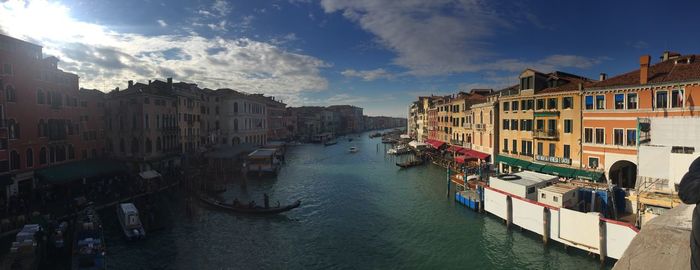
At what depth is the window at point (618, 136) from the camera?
27469mm

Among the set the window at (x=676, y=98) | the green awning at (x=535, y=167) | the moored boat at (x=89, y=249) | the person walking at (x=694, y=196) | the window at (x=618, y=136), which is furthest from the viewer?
the green awning at (x=535, y=167)

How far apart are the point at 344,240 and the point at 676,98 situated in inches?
974

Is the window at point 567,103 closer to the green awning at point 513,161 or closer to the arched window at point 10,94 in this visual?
the green awning at point 513,161

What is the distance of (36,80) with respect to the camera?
28.7 m

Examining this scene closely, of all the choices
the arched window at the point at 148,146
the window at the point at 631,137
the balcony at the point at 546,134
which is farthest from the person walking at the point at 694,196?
the arched window at the point at 148,146

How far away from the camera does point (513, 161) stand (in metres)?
37.3

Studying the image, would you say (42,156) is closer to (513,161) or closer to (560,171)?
(513,161)

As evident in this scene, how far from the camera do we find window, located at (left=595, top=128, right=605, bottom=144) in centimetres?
2883

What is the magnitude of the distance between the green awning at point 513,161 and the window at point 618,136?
819cm

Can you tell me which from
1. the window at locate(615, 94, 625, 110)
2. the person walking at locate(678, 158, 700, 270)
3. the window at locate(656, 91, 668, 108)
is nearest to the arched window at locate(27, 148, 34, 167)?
the person walking at locate(678, 158, 700, 270)

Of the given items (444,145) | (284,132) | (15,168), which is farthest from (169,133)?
(284,132)

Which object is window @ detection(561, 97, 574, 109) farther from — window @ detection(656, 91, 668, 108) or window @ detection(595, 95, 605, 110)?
window @ detection(656, 91, 668, 108)

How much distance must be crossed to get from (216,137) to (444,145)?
129 ft

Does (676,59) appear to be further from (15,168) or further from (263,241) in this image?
(15,168)
